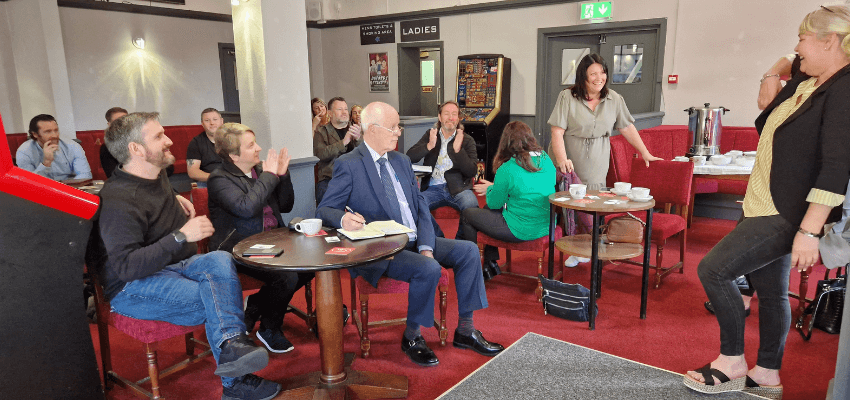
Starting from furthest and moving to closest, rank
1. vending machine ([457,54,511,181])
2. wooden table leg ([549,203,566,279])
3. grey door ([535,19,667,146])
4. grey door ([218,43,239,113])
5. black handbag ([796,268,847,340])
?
grey door ([218,43,239,113]), vending machine ([457,54,511,181]), grey door ([535,19,667,146]), wooden table leg ([549,203,566,279]), black handbag ([796,268,847,340])

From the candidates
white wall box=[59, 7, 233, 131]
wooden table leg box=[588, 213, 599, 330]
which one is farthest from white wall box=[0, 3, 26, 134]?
wooden table leg box=[588, 213, 599, 330]

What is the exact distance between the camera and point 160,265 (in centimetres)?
220

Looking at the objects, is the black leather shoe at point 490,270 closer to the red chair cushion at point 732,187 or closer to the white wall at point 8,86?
the red chair cushion at point 732,187

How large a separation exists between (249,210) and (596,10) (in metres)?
5.71

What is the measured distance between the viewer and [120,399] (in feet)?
8.22

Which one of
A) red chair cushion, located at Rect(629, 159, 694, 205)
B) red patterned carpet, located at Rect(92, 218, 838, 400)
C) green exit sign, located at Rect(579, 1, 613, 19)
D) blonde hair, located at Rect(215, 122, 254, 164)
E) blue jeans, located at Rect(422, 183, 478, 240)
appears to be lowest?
red patterned carpet, located at Rect(92, 218, 838, 400)

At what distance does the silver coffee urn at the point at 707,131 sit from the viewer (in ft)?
17.6

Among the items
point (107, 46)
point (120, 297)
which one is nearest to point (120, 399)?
point (120, 297)

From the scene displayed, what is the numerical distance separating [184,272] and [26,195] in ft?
2.26

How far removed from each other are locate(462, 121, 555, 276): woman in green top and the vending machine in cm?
409

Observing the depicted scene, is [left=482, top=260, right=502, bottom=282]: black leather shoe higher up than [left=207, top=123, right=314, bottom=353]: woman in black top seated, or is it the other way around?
[left=207, top=123, right=314, bottom=353]: woman in black top seated

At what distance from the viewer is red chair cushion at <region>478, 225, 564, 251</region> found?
11.5ft

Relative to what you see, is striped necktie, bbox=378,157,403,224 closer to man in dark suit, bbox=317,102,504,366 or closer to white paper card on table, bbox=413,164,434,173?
man in dark suit, bbox=317,102,504,366

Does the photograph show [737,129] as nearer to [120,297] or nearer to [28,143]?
[120,297]
